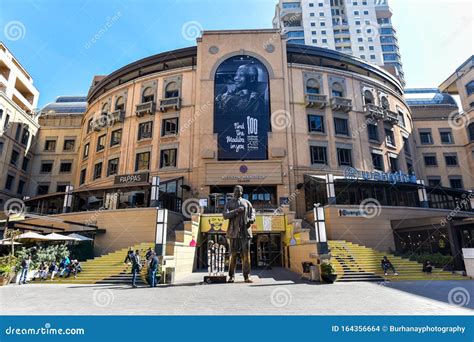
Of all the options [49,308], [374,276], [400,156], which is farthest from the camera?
[400,156]

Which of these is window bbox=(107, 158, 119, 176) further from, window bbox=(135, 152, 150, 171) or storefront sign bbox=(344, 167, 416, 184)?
storefront sign bbox=(344, 167, 416, 184)

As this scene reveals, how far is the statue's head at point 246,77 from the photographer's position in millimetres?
27812

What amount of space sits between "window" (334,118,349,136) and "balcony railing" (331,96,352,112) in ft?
4.19

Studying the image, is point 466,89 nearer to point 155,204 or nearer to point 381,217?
point 381,217

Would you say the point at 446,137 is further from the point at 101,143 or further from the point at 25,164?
the point at 25,164

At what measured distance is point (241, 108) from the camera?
1056 inches

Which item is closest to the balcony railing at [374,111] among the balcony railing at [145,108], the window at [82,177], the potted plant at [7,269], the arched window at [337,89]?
the arched window at [337,89]

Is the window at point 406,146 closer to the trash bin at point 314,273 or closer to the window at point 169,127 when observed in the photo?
the trash bin at point 314,273

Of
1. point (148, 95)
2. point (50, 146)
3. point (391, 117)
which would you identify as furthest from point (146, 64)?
point (391, 117)

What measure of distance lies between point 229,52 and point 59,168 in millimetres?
28552

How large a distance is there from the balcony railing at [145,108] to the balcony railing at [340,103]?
1940cm

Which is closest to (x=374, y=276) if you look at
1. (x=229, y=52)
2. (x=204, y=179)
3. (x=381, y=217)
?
(x=381, y=217)

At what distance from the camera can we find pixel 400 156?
104 ft

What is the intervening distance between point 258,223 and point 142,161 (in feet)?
48.6
